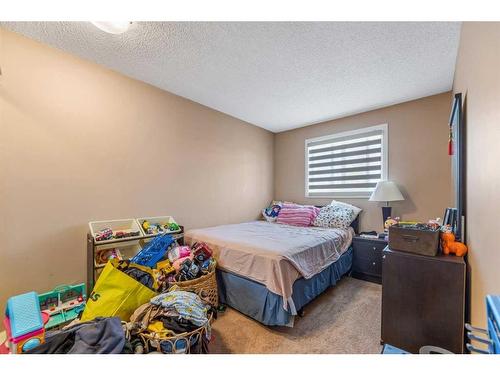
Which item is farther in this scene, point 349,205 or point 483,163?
point 349,205

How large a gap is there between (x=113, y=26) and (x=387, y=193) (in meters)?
3.23

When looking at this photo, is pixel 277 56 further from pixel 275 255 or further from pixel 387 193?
pixel 387 193

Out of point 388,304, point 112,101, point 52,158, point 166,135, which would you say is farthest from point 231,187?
point 388,304

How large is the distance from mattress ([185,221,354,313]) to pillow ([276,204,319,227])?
0.63 meters

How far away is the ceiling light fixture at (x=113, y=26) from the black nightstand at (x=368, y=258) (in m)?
3.28

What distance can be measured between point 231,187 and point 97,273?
2.04m

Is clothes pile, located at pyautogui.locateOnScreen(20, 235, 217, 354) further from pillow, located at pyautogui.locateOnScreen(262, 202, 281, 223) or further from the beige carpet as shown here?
pillow, located at pyautogui.locateOnScreen(262, 202, 281, 223)

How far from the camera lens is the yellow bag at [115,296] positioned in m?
1.37

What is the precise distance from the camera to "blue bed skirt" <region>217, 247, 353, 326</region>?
169cm

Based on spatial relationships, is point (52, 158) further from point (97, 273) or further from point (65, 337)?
point (65, 337)

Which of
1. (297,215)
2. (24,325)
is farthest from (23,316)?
(297,215)

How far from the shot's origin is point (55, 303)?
1.72m

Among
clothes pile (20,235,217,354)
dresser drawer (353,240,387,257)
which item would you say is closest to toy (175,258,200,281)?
clothes pile (20,235,217,354)

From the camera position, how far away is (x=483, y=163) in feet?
3.15
